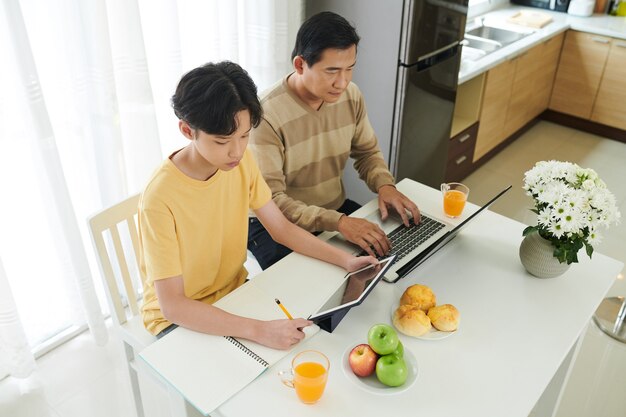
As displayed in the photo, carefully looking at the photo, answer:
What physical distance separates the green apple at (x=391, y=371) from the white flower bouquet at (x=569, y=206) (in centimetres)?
55

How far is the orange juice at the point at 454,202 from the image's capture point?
5.77ft

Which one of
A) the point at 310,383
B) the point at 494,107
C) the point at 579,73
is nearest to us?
the point at 310,383

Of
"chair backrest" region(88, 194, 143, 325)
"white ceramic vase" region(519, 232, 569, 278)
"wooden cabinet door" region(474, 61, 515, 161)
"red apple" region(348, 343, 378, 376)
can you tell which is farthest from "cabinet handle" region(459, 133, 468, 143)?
"red apple" region(348, 343, 378, 376)

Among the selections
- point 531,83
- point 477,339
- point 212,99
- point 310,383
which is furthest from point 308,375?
point 531,83

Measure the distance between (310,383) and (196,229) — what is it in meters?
0.53

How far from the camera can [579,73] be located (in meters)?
4.16

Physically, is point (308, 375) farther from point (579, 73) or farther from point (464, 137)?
point (579, 73)

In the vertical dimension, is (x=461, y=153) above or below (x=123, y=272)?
below

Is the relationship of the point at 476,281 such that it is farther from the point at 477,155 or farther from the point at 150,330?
the point at 477,155

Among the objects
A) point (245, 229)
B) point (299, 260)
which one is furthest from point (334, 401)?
point (245, 229)

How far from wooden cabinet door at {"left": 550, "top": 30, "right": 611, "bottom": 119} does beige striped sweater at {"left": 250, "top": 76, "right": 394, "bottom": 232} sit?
2.70 meters

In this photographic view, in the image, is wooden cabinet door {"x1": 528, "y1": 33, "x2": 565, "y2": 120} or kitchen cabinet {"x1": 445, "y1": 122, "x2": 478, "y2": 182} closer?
kitchen cabinet {"x1": 445, "y1": 122, "x2": 478, "y2": 182}

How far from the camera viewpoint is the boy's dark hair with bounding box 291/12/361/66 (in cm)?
170

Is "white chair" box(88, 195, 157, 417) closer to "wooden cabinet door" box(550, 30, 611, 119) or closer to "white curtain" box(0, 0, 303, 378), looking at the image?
"white curtain" box(0, 0, 303, 378)
